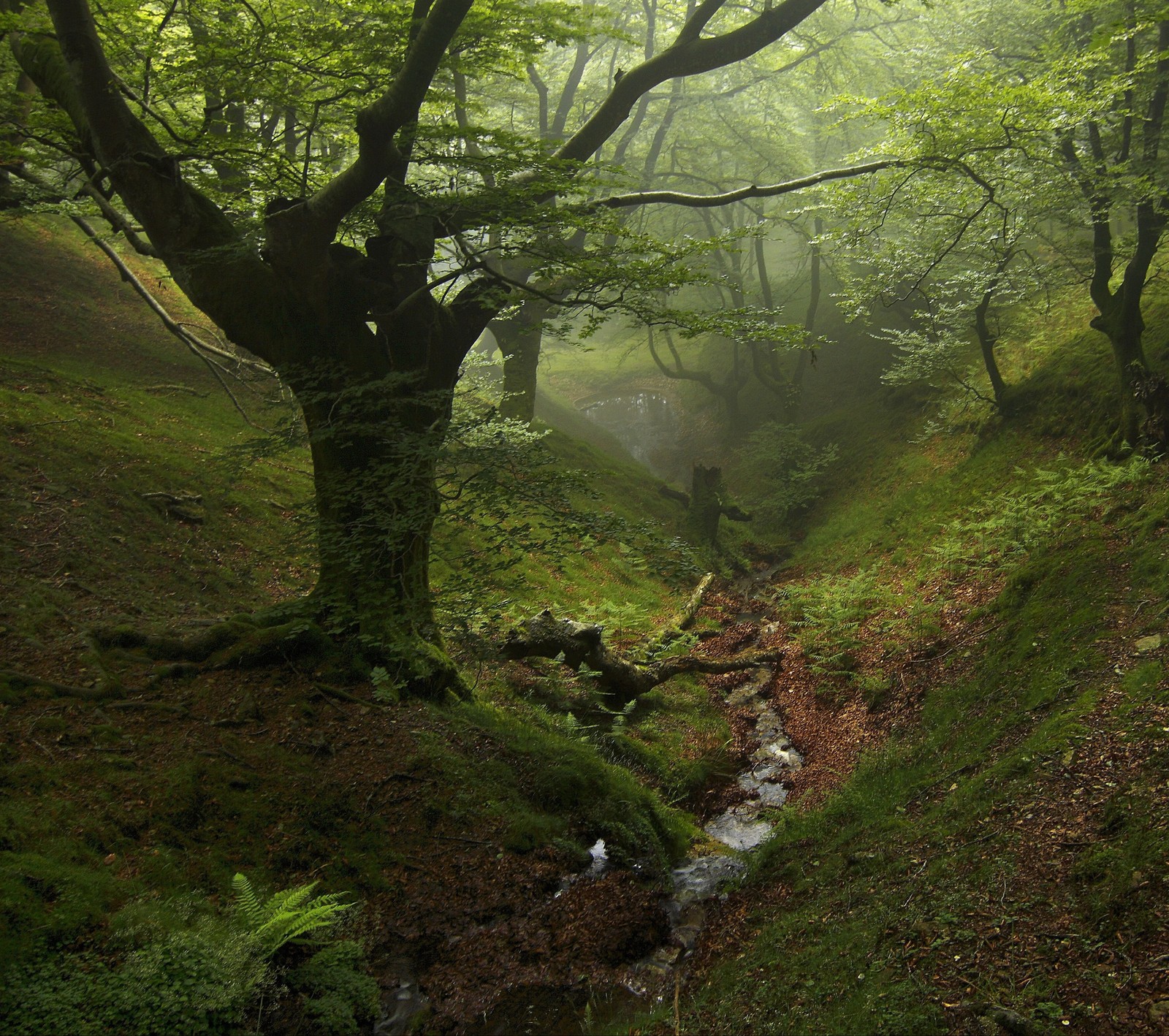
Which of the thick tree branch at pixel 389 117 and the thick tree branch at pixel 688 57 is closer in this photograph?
the thick tree branch at pixel 389 117

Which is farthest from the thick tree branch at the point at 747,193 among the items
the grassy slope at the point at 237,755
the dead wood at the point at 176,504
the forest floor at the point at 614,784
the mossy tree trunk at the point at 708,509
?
the mossy tree trunk at the point at 708,509

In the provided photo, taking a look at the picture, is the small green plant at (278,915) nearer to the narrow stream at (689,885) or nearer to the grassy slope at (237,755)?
the grassy slope at (237,755)

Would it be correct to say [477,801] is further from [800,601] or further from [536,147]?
[800,601]

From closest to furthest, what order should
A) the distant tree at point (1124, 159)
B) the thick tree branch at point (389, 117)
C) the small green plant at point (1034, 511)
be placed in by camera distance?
the thick tree branch at point (389, 117)
the small green plant at point (1034, 511)
the distant tree at point (1124, 159)

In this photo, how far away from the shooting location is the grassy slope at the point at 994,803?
3416 mm

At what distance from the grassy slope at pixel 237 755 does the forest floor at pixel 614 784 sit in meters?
0.03

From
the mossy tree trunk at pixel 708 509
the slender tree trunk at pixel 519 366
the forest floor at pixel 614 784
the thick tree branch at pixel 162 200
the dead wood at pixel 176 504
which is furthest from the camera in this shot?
the mossy tree trunk at pixel 708 509

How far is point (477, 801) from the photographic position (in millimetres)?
6578

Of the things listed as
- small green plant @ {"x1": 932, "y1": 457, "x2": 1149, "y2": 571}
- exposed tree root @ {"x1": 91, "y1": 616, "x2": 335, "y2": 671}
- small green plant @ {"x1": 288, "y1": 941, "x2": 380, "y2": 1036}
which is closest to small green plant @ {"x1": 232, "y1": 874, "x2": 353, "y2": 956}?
small green plant @ {"x1": 288, "y1": 941, "x2": 380, "y2": 1036}

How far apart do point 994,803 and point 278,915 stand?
4.71 metres

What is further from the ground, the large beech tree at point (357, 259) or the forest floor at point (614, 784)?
the large beech tree at point (357, 259)

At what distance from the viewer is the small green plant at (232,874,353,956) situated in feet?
13.9

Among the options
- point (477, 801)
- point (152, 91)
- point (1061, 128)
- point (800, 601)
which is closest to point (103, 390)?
point (152, 91)

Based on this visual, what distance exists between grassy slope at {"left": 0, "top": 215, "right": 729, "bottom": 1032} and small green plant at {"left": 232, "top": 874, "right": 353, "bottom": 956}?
34 centimetres
